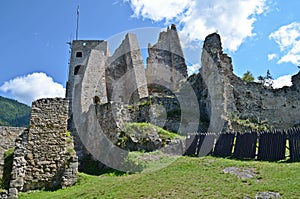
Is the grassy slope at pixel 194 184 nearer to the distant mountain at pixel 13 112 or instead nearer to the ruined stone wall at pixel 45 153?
the ruined stone wall at pixel 45 153

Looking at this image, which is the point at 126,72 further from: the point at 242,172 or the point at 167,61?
the point at 242,172

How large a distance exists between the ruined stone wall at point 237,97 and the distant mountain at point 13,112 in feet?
132

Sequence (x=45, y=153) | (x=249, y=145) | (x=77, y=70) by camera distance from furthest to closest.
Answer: (x=77, y=70), (x=249, y=145), (x=45, y=153)

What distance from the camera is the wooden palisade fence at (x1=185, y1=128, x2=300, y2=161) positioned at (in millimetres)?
13961

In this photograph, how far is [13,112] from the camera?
6431 centimetres

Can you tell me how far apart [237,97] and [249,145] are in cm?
1015

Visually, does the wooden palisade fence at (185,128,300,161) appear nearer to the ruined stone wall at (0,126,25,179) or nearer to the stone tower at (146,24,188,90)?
the ruined stone wall at (0,126,25,179)

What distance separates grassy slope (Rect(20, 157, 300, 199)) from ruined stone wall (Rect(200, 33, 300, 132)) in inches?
362

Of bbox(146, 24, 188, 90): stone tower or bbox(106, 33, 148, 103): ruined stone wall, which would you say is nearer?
bbox(106, 33, 148, 103): ruined stone wall

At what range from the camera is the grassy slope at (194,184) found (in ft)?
32.4

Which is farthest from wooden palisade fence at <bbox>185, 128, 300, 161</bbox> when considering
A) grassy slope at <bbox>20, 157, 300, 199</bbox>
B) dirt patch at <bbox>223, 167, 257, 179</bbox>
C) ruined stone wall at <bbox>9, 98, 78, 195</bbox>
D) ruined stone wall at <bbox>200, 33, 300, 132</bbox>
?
ruined stone wall at <bbox>9, 98, 78, 195</bbox>

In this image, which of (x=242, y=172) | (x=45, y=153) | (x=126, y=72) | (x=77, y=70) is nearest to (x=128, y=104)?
(x=126, y=72)

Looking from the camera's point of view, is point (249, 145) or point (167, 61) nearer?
point (249, 145)

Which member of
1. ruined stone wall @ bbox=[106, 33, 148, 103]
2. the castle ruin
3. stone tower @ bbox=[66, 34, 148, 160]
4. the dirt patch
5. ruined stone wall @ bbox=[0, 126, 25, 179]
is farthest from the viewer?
ruined stone wall @ bbox=[106, 33, 148, 103]
